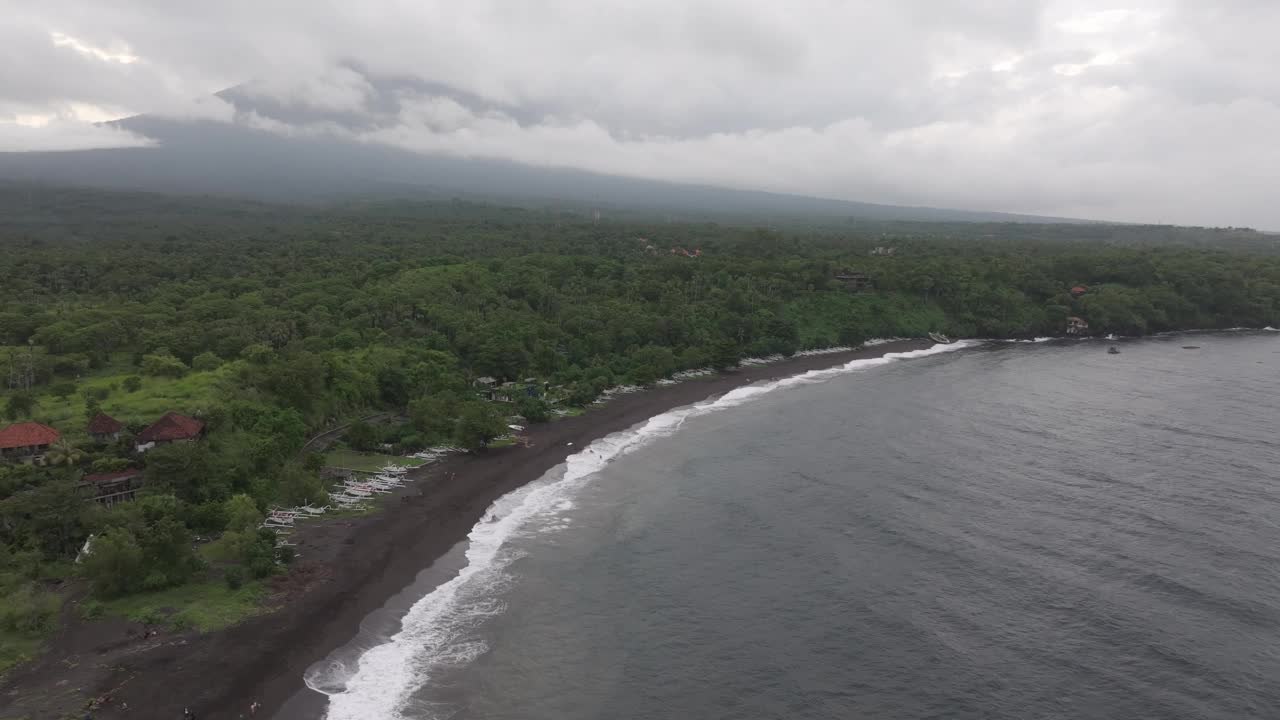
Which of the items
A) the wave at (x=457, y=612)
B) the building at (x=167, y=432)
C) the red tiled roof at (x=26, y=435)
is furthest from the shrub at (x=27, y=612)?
the building at (x=167, y=432)

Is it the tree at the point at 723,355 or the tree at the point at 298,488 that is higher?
the tree at the point at 723,355

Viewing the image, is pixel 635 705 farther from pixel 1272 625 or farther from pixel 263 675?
pixel 1272 625

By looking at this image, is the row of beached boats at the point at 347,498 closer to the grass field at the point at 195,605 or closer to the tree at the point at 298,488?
the tree at the point at 298,488

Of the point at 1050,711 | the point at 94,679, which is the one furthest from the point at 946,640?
the point at 94,679

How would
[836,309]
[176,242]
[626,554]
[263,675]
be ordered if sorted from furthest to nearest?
1. [176,242]
2. [836,309]
3. [626,554]
4. [263,675]

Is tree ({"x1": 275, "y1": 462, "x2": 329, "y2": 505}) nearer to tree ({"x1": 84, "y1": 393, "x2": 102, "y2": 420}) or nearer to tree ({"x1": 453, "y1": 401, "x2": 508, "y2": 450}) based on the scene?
tree ({"x1": 453, "y1": 401, "x2": 508, "y2": 450})

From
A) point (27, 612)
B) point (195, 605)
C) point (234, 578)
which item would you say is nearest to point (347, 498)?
point (234, 578)

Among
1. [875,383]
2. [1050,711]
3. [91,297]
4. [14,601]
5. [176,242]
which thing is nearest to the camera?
[1050,711]
